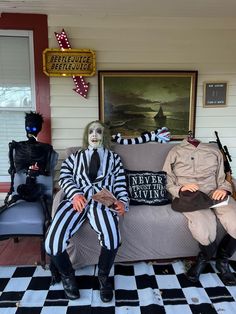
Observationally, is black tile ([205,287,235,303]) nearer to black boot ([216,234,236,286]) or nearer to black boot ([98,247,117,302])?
black boot ([216,234,236,286])

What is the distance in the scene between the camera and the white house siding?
2.62 m

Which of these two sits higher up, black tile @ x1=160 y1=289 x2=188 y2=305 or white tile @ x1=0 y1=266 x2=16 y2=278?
white tile @ x1=0 y1=266 x2=16 y2=278

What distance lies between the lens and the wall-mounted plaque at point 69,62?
2572 mm

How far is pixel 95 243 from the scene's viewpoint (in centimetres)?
201

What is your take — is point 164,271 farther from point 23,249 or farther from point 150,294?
point 23,249

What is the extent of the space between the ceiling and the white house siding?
7cm

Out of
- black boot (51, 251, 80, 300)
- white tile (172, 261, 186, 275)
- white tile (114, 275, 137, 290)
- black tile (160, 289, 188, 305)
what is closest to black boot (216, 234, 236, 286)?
white tile (172, 261, 186, 275)

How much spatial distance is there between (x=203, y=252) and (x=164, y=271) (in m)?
0.32

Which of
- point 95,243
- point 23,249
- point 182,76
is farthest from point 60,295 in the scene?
point 182,76

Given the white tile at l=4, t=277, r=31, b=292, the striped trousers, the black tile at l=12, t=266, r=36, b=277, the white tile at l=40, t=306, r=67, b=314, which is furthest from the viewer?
the black tile at l=12, t=266, r=36, b=277

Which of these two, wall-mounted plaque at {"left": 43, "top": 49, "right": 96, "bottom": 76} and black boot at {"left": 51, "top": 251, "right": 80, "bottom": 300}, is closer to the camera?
black boot at {"left": 51, "top": 251, "right": 80, "bottom": 300}

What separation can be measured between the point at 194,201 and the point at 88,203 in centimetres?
73

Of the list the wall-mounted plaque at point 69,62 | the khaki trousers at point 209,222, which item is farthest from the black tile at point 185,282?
the wall-mounted plaque at point 69,62

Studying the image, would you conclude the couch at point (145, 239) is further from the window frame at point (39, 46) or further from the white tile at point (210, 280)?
the window frame at point (39, 46)
